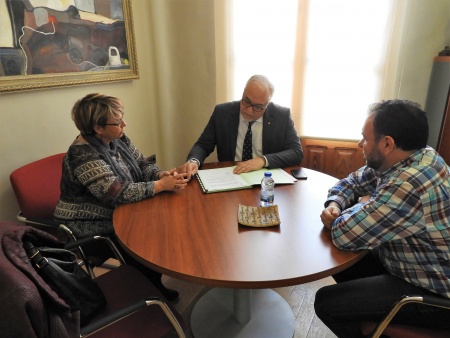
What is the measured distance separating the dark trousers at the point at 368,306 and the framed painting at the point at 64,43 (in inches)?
77.4

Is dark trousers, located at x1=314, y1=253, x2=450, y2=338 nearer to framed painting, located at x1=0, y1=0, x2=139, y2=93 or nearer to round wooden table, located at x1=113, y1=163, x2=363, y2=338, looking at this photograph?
round wooden table, located at x1=113, y1=163, x2=363, y2=338

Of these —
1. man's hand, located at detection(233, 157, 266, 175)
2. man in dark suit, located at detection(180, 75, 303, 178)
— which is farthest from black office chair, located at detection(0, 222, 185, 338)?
man in dark suit, located at detection(180, 75, 303, 178)

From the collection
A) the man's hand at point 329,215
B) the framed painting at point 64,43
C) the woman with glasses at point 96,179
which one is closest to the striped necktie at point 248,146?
the woman with glasses at point 96,179

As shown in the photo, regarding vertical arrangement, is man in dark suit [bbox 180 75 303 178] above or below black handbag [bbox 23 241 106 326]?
above

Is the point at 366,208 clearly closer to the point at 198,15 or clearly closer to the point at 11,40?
the point at 11,40

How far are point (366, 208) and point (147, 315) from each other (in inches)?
34.7

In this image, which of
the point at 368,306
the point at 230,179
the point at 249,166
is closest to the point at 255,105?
the point at 249,166

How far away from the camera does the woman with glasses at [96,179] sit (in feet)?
4.56

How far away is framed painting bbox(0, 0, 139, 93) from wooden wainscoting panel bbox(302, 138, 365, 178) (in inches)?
66.3

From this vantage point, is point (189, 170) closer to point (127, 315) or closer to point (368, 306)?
point (127, 315)

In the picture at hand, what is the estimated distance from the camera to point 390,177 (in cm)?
108

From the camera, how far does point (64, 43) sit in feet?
6.45

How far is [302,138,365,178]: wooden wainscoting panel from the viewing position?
252 cm

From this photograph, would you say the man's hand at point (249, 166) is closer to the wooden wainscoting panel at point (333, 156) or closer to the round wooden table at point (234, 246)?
the round wooden table at point (234, 246)
